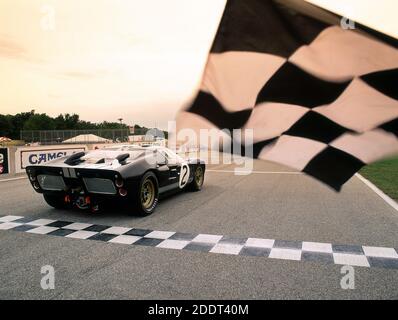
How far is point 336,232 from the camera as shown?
523 centimetres

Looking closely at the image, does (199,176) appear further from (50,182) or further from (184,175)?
(50,182)

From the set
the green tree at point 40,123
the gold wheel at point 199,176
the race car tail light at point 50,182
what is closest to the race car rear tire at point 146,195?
the race car tail light at point 50,182

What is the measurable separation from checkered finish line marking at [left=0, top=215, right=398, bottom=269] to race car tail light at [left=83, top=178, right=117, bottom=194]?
548 mm

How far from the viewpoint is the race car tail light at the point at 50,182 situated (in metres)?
6.14

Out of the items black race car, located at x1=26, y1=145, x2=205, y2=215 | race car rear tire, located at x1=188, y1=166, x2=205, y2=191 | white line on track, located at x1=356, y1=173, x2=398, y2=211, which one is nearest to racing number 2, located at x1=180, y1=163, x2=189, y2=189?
race car rear tire, located at x1=188, y1=166, x2=205, y2=191

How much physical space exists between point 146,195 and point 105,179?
902mm

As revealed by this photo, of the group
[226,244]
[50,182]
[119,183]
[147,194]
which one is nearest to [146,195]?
[147,194]

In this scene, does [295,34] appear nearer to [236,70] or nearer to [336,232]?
[236,70]

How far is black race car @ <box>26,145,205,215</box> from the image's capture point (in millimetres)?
5805

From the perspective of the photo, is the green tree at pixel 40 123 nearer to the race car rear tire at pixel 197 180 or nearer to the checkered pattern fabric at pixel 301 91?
the race car rear tire at pixel 197 180

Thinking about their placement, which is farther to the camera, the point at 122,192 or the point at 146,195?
the point at 146,195

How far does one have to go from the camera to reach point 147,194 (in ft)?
21.2

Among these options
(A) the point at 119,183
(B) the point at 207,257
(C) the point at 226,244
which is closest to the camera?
(B) the point at 207,257

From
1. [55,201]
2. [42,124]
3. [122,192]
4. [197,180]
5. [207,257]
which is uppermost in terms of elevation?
[42,124]
